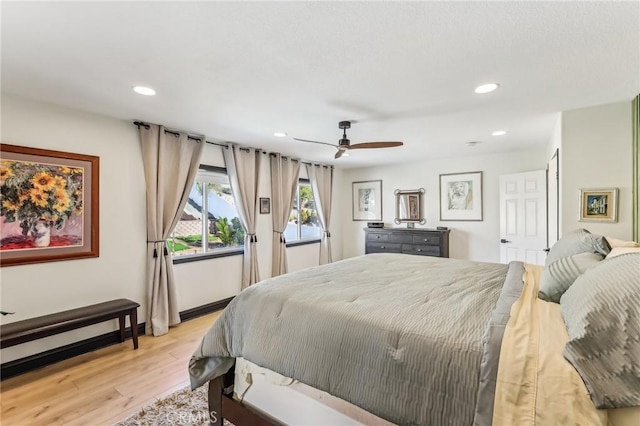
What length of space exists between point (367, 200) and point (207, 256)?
357cm

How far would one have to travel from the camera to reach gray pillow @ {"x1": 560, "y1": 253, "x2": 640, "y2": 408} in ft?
3.17

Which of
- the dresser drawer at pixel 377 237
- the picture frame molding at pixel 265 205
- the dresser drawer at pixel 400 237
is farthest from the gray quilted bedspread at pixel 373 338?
the dresser drawer at pixel 377 237

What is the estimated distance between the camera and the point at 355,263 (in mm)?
2947

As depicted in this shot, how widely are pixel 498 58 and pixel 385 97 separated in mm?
870

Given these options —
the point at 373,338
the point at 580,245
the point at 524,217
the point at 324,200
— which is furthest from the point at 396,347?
the point at 324,200

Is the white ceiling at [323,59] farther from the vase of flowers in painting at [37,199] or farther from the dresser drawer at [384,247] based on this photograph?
the dresser drawer at [384,247]

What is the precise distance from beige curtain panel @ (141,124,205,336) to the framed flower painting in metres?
0.51

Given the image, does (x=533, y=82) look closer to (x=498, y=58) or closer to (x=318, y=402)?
(x=498, y=58)

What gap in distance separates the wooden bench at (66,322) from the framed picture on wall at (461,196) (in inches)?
196

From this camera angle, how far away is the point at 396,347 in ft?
4.48

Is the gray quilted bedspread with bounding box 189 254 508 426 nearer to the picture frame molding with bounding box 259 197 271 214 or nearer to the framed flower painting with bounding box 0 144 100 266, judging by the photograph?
the framed flower painting with bounding box 0 144 100 266

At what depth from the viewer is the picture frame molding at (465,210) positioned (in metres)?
5.22

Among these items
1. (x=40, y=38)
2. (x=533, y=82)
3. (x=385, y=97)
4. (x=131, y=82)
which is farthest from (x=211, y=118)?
(x=533, y=82)

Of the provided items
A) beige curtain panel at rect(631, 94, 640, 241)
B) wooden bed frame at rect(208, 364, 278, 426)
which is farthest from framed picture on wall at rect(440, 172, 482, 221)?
wooden bed frame at rect(208, 364, 278, 426)
